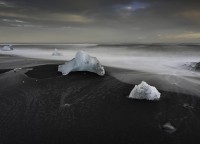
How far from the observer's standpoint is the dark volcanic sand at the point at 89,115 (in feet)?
16.9

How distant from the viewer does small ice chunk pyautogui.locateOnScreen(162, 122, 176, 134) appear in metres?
5.46

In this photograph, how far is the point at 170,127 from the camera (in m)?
5.62

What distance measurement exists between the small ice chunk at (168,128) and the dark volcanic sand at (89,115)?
0.23ft

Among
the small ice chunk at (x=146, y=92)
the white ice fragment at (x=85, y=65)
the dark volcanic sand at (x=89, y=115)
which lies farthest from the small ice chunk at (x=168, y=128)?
the white ice fragment at (x=85, y=65)

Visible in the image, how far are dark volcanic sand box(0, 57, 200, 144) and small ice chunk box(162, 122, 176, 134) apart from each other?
0.23ft

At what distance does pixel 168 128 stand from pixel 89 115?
78.3 inches

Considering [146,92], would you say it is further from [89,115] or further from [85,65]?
[85,65]

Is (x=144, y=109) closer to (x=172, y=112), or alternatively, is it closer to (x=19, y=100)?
(x=172, y=112)

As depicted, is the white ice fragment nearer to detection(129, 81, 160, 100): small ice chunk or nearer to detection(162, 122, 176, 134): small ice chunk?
detection(129, 81, 160, 100): small ice chunk

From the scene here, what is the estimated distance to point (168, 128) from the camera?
220 inches

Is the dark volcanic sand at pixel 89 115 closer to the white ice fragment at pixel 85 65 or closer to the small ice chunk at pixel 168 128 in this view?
the small ice chunk at pixel 168 128

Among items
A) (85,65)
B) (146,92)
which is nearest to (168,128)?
(146,92)

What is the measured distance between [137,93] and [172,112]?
4.45 feet

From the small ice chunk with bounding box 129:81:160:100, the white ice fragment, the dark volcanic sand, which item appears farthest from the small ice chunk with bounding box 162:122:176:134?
the white ice fragment
